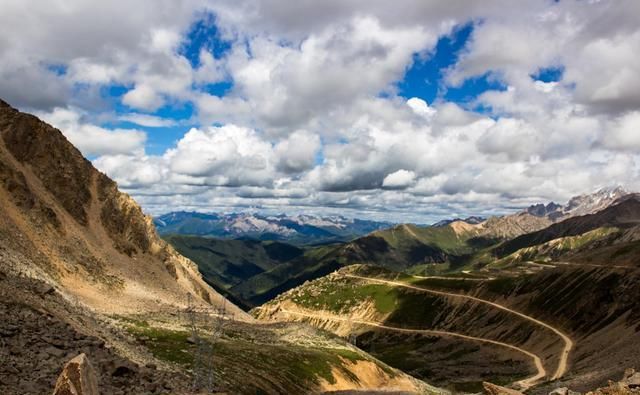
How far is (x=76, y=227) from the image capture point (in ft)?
447

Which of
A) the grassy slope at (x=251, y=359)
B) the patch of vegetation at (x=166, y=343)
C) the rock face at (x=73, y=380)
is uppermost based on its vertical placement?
the rock face at (x=73, y=380)

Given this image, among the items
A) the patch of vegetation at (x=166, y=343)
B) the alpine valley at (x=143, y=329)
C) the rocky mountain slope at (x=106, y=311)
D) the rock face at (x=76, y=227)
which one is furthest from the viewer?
the rock face at (x=76, y=227)

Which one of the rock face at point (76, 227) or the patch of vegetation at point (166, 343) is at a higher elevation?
the rock face at point (76, 227)

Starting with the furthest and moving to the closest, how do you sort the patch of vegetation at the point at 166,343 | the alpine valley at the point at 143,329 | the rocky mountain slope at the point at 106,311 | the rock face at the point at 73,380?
1. the patch of vegetation at the point at 166,343
2. the rocky mountain slope at the point at 106,311
3. the alpine valley at the point at 143,329
4. the rock face at the point at 73,380

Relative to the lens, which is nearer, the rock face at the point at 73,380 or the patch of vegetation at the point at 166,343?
the rock face at the point at 73,380

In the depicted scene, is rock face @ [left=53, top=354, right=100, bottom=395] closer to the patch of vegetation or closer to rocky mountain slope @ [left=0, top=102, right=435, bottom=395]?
Answer: rocky mountain slope @ [left=0, top=102, right=435, bottom=395]

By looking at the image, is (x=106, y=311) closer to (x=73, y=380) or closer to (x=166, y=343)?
(x=166, y=343)

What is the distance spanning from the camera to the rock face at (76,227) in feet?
351

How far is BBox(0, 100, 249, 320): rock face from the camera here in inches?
4210

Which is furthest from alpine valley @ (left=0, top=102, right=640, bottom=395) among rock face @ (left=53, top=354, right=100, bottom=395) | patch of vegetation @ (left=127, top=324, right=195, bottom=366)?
patch of vegetation @ (left=127, top=324, right=195, bottom=366)

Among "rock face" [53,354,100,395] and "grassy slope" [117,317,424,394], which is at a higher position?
"rock face" [53,354,100,395]

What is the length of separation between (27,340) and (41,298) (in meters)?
21.3

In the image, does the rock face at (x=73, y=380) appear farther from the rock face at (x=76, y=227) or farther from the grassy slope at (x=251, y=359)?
the rock face at (x=76, y=227)

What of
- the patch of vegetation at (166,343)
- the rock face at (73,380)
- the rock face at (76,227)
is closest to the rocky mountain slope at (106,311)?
the patch of vegetation at (166,343)
